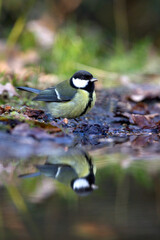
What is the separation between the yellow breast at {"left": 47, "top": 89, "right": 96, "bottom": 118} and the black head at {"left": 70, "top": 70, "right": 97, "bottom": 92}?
0.08 meters

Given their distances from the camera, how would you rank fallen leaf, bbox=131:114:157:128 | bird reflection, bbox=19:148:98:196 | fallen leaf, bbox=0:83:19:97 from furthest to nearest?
fallen leaf, bbox=0:83:19:97, fallen leaf, bbox=131:114:157:128, bird reflection, bbox=19:148:98:196

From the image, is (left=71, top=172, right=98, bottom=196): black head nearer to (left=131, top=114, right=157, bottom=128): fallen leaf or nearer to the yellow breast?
the yellow breast

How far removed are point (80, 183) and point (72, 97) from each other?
2.31 meters

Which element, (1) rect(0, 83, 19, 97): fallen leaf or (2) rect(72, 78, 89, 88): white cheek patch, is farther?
(1) rect(0, 83, 19, 97): fallen leaf

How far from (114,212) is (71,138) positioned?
5.72 ft

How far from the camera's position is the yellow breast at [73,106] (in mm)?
4138

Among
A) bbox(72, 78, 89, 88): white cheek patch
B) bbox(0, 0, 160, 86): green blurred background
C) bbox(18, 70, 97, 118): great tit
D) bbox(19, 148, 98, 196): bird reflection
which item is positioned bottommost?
bbox(19, 148, 98, 196): bird reflection

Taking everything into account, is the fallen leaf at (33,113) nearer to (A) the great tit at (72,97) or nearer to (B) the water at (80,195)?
(A) the great tit at (72,97)

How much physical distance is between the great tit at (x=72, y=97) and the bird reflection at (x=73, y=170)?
1404 millimetres

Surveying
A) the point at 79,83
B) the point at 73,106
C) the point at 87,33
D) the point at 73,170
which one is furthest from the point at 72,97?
the point at 87,33

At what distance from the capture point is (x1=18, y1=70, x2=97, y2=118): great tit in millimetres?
4149

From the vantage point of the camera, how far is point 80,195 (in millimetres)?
1785

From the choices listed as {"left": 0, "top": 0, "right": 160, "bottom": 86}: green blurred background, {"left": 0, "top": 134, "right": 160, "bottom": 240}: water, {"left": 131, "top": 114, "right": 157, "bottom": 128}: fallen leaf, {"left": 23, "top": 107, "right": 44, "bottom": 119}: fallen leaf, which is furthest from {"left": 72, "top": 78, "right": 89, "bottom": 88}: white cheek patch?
{"left": 0, "top": 0, "right": 160, "bottom": 86}: green blurred background

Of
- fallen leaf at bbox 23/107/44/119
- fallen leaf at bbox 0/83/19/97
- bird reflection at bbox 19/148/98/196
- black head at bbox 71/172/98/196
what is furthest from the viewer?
fallen leaf at bbox 0/83/19/97
